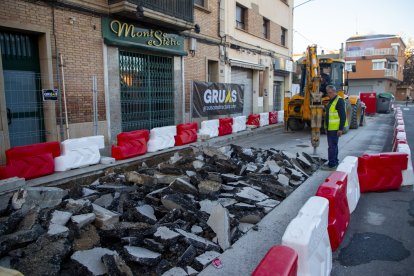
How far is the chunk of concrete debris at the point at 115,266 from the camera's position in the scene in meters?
3.04

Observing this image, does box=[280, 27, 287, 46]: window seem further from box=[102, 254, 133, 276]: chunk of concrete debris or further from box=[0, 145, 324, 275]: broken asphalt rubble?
box=[102, 254, 133, 276]: chunk of concrete debris

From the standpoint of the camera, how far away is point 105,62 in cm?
995

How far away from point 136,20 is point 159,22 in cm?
85

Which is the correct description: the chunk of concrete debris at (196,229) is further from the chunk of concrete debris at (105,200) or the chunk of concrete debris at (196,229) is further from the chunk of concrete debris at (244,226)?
the chunk of concrete debris at (105,200)

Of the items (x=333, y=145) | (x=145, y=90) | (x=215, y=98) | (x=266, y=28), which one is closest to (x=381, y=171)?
(x=333, y=145)

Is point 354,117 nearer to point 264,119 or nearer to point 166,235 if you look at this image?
point 264,119

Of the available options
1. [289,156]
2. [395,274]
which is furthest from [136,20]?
[395,274]

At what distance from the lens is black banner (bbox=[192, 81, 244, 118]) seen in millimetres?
11781

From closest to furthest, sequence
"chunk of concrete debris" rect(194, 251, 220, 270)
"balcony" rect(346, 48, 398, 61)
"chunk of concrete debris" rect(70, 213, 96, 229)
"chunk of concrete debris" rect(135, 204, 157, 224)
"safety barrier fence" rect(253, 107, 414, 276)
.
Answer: "safety barrier fence" rect(253, 107, 414, 276)
"chunk of concrete debris" rect(194, 251, 220, 270)
"chunk of concrete debris" rect(70, 213, 96, 229)
"chunk of concrete debris" rect(135, 204, 157, 224)
"balcony" rect(346, 48, 398, 61)

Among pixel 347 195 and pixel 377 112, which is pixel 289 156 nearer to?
pixel 347 195

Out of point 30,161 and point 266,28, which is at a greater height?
point 266,28

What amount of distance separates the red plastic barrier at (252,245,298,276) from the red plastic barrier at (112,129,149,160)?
619 cm

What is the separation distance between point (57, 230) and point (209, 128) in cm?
844

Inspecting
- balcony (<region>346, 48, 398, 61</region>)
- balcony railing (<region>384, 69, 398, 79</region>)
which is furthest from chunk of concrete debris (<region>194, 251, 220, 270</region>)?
balcony (<region>346, 48, 398, 61</region>)
